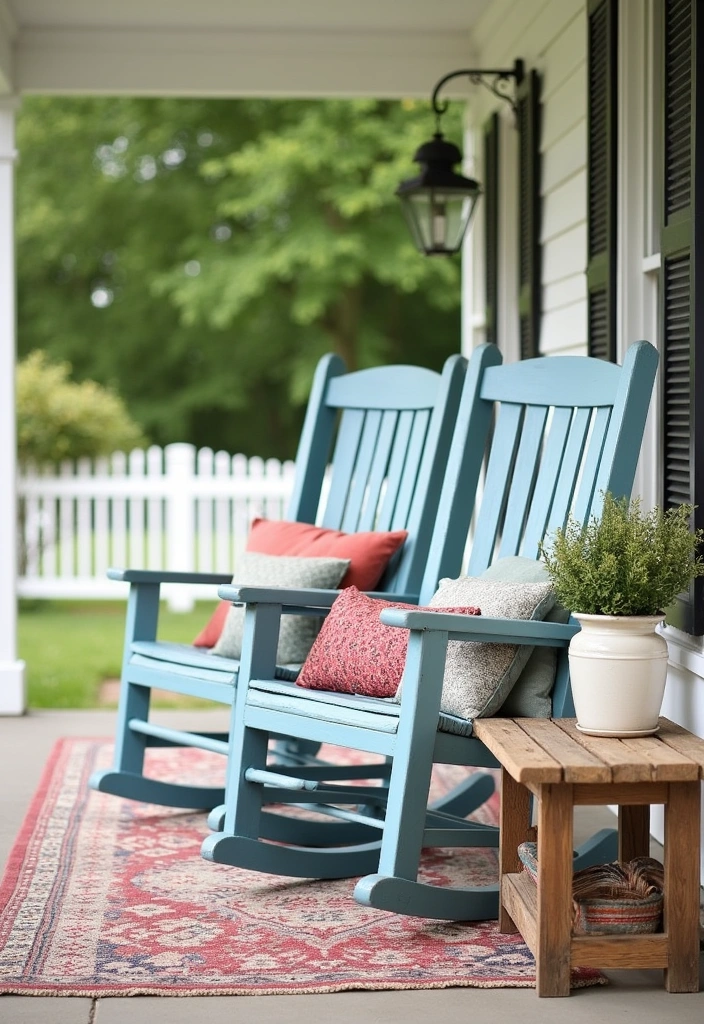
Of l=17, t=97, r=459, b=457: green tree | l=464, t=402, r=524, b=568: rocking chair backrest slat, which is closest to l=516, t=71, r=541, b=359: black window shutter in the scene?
l=464, t=402, r=524, b=568: rocking chair backrest slat

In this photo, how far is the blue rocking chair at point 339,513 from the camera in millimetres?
3566

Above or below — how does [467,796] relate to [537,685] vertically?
below

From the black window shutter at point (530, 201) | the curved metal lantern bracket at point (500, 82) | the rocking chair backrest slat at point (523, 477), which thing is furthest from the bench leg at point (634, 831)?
the curved metal lantern bracket at point (500, 82)

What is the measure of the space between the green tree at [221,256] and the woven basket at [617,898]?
29.3 feet

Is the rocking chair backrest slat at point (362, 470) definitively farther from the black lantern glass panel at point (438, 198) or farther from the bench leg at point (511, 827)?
the bench leg at point (511, 827)

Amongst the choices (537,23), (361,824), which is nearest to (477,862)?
(361,824)

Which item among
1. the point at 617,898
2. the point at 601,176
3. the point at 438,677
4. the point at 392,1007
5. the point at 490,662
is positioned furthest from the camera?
the point at 601,176

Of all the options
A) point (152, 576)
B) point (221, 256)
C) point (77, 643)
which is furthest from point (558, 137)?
point (221, 256)

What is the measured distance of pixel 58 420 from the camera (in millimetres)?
8820

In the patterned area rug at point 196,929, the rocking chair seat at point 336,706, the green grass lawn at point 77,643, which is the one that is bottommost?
the green grass lawn at point 77,643

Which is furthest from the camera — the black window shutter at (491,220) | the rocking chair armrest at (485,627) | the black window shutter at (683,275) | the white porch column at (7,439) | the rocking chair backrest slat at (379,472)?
the black window shutter at (491,220)

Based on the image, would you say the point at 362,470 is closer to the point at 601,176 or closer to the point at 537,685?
the point at 601,176

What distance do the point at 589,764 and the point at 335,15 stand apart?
11.7 ft

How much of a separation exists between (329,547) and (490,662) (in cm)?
92
